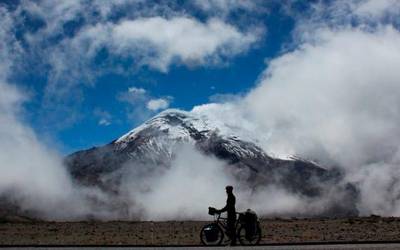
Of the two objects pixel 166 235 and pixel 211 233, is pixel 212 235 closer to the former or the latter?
pixel 211 233

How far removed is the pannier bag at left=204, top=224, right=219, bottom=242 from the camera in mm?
22562

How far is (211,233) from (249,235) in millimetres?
1640

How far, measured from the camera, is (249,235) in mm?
22234

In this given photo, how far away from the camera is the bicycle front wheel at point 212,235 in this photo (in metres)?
22.5

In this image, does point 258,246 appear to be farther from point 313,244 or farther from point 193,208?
point 193,208

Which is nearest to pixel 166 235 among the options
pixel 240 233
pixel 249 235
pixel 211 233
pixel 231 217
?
pixel 211 233

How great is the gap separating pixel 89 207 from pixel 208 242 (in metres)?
149

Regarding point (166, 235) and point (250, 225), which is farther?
point (166, 235)

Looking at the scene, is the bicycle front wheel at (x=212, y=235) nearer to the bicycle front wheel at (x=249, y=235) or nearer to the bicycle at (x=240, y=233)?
the bicycle at (x=240, y=233)

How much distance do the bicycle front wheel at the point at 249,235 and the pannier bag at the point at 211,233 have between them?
0.99 metres

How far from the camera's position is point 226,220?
23.1 m

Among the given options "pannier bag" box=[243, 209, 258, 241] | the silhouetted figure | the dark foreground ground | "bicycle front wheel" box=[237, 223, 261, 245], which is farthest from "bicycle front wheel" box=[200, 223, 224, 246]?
the dark foreground ground

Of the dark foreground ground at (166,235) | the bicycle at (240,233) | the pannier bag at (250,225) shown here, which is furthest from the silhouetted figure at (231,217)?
the dark foreground ground at (166,235)

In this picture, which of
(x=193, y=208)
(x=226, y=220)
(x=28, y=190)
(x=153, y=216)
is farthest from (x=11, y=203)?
(x=226, y=220)
